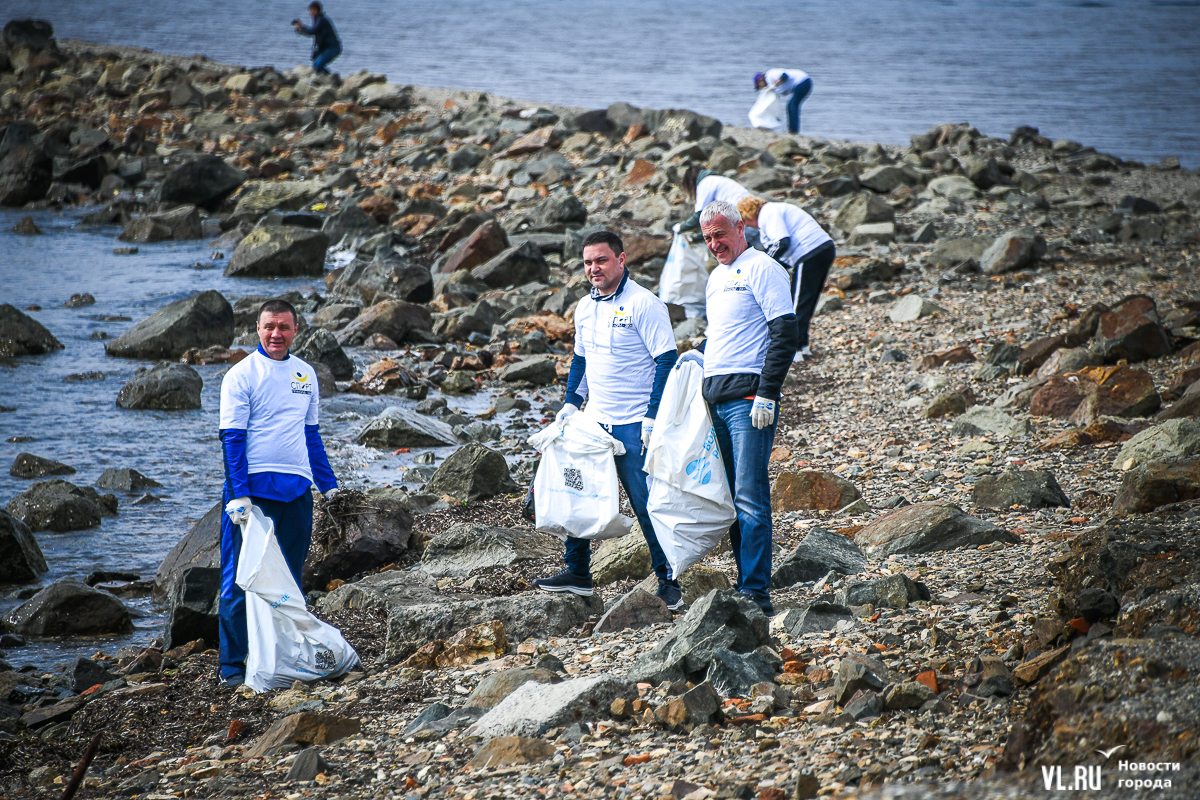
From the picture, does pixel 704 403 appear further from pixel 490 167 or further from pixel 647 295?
pixel 490 167

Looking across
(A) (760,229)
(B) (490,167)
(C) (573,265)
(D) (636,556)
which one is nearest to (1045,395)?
(A) (760,229)

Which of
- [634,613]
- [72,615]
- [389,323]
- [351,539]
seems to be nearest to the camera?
[634,613]

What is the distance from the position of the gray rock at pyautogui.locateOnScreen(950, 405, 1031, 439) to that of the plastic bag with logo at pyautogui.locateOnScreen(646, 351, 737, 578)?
12.7 feet

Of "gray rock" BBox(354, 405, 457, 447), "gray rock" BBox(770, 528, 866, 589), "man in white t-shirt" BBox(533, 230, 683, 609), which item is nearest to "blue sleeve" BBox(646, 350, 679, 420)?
"man in white t-shirt" BBox(533, 230, 683, 609)

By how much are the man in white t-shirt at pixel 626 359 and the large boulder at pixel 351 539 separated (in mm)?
2132

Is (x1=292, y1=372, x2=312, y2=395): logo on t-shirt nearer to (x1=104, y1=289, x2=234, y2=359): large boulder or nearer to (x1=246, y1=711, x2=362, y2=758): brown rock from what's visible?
(x1=246, y1=711, x2=362, y2=758): brown rock

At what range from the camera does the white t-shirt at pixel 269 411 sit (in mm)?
5262

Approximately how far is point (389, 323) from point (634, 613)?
8761mm

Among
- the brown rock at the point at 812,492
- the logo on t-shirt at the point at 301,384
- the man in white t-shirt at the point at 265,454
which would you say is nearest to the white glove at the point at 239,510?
the man in white t-shirt at the point at 265,454

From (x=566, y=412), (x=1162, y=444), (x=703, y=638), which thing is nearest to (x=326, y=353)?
(x=566, y=412)

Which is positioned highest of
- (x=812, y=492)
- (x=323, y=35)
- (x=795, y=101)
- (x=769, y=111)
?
(x=323, y=35)

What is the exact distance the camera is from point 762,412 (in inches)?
200

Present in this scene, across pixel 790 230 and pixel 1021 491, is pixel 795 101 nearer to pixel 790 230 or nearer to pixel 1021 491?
pixel 790 230

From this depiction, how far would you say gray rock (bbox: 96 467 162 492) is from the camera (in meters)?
9.60
